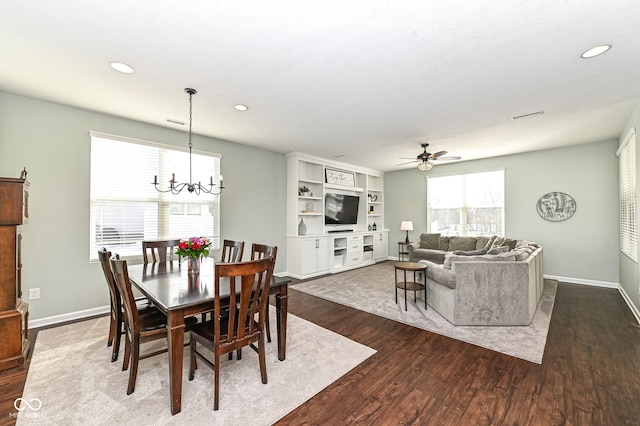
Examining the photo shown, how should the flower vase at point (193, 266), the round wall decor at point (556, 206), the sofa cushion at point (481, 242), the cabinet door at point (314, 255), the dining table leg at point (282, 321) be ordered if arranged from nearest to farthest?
the dining table leg at point (282, 321), the flower vase at point (193, 266), the round wall decor at point (556, 206), the cabinet door at point (314, 255), the sofa cushion at point (481, 242)

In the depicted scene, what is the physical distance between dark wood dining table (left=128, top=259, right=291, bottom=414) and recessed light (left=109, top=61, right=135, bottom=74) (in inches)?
76.9

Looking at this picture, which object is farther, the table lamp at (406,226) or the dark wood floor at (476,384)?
the table lamp at (406,226)

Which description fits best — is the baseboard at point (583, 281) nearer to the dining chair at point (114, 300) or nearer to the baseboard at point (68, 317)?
the dining chair at point (114, 300)

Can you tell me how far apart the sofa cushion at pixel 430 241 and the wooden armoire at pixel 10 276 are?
6.89 meters

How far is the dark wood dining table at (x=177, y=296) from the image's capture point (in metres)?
1.79

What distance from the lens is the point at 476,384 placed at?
2150 mm

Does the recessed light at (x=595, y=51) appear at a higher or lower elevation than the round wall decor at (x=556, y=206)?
higher

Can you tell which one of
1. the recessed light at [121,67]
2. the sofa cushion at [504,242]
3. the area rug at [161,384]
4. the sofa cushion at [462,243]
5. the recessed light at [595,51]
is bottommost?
the area rug at [161,384]

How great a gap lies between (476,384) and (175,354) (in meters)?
2.29

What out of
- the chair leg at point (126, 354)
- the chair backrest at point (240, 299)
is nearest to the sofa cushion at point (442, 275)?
the chair backrest at point (240, 299)

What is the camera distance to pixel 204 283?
2.33 m

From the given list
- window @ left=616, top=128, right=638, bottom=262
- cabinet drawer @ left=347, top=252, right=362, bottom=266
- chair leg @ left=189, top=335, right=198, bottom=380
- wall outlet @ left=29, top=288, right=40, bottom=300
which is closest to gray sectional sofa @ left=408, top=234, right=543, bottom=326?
window @ left=616, top=128, right=638, bottom=262

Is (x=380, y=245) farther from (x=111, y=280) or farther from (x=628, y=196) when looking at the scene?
(x=111, y=280)

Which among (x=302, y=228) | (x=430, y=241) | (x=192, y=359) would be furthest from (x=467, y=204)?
(x=192, y=359)
